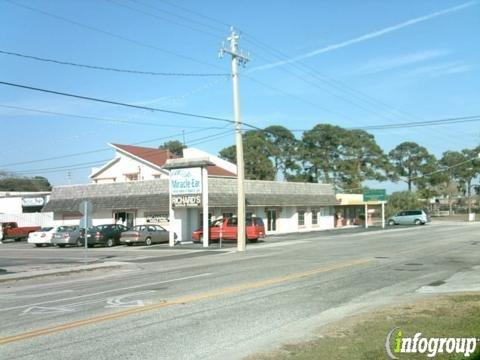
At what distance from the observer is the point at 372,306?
36.7 ft

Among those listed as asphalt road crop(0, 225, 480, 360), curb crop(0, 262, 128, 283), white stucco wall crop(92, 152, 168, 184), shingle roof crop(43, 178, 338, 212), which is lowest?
curb crop(0, 262, 128, 283)

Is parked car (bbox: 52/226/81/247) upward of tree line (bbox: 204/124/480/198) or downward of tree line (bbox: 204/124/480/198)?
downward

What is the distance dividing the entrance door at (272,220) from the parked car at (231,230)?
505 inches

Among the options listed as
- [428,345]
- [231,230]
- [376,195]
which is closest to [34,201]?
[231,230]

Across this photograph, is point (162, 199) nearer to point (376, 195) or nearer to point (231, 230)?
point (231, 230)

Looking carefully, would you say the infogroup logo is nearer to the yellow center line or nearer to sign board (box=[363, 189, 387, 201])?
the yellow center line

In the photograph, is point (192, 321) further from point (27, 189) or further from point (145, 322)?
point (27, 189)

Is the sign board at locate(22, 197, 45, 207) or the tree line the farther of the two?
the tree line

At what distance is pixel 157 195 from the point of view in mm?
46094

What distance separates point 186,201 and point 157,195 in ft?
22.4

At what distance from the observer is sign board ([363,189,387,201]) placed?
63781mm

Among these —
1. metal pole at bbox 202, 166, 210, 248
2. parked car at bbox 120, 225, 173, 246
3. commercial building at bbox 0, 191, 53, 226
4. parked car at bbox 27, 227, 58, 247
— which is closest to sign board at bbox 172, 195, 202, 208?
metal pole at bbox 202, 166, 210, 248

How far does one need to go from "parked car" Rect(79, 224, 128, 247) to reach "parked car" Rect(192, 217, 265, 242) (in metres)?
5.52

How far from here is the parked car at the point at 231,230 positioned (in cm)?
4012
